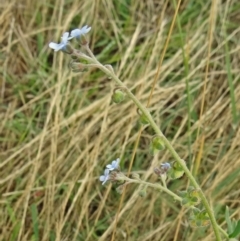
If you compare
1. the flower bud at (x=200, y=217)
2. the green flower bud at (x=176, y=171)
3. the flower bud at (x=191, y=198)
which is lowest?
the flower bud at (x=200, y=217)

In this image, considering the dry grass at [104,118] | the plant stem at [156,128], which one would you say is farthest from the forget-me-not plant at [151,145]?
the dry grass at [104,118]

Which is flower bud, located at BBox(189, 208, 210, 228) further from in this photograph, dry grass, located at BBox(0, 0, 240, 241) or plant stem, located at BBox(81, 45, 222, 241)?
dry grass, located at BBox(0, 0, 240, 241)

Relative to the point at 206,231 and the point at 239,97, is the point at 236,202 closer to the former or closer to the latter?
the point at 206,231

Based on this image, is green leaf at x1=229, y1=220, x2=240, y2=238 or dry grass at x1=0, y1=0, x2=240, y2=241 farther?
dry grass at x1=0, y1=0, x2=240, y2=241

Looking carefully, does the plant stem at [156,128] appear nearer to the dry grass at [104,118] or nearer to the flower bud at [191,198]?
the flower bud at [191,198]

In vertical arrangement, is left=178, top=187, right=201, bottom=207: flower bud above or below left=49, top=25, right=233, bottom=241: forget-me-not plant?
below

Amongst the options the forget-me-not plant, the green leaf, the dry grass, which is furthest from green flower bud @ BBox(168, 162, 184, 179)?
the dry grass

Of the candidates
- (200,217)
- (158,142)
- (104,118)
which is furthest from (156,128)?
(104,118)

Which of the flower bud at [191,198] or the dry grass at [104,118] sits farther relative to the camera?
the dry grass at [104,118]

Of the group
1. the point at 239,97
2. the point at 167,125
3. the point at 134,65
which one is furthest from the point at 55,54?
the point at 239,97
